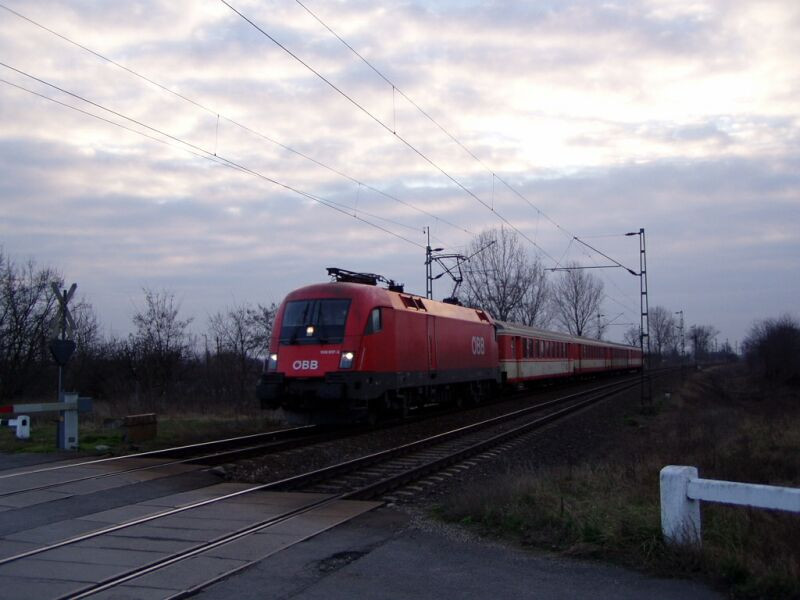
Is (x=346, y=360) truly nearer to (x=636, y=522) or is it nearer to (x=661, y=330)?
(x=636, y=522)

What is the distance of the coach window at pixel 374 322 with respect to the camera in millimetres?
17252

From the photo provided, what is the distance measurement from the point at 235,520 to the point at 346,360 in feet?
27.8

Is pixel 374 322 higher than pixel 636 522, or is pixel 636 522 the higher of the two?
pixel 374 322

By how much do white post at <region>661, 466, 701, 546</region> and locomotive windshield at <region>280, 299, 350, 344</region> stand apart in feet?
36.5

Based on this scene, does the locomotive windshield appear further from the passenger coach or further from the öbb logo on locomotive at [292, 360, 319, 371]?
the passenger coach

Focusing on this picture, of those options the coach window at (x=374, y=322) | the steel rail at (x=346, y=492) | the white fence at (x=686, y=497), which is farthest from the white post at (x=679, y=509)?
the coach window at (x=374, y=322)

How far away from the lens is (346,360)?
16.8 m

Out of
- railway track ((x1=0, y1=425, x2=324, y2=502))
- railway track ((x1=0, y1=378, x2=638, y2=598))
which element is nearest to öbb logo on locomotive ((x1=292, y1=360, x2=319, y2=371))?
railway track ((x1=0, y1=425, x2=324, y2=502))

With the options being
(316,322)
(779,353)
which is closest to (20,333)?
(316,322)

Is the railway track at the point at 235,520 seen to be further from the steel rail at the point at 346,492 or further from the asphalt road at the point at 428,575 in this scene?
the asphalt road at the point at 428,575

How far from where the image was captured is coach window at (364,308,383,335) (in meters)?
17.3

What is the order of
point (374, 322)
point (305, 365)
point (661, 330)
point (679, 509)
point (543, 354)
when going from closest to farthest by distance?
point (679, 509) → point (305, 365) → point (374, 322) → point (543, 354) → point (661, 330)

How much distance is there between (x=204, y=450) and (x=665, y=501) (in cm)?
991

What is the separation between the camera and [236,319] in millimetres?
37062
